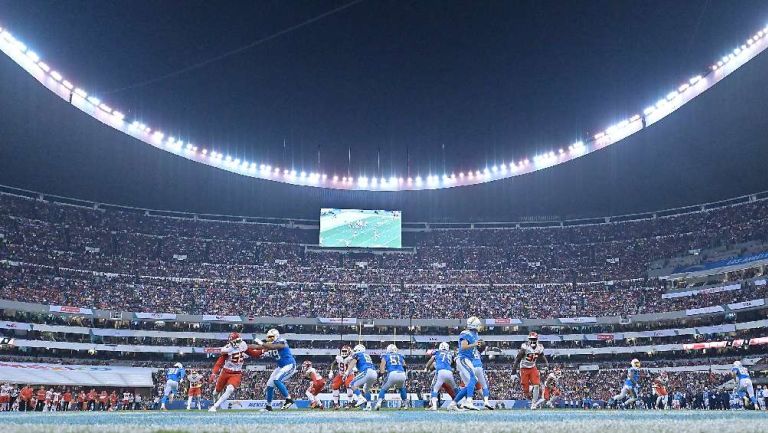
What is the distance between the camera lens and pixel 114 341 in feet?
205

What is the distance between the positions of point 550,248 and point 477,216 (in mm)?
10501

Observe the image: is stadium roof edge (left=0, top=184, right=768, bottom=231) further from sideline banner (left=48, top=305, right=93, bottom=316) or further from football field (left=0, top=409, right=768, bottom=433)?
football field (left=0, top=409, right=768, bottom=433)

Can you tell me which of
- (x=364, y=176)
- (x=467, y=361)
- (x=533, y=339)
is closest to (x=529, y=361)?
(x=533, y=339)

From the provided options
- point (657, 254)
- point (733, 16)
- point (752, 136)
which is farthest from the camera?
point (657, 254)

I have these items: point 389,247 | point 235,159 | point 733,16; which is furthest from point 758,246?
point 235,159

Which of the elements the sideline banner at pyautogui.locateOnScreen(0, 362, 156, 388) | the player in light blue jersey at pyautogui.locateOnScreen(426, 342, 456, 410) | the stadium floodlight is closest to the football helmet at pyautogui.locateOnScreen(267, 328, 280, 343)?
the player in light blue jersey at pyautogui.locateOnScreen(426, 342, 456, 410)

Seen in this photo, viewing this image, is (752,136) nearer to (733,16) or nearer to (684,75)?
(684,75)

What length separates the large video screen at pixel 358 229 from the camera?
78.7 meters

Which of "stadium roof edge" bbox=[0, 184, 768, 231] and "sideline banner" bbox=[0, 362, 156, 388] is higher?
"stadium roof edge" bbox=[0, 184, 768, 231]

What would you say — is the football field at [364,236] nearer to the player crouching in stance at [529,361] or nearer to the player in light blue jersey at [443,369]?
the player crouching in stance at [529,361]

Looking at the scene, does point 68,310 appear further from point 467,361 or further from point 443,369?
point 467,361

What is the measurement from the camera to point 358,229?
7931 centimetres

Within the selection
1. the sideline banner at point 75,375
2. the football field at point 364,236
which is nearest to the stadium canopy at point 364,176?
the football field at point 364,236

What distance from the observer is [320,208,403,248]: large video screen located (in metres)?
78.7
